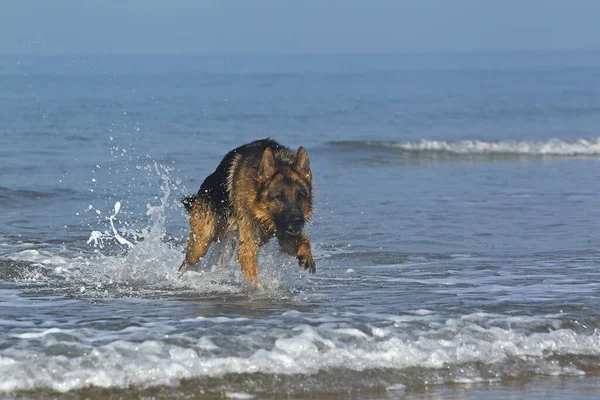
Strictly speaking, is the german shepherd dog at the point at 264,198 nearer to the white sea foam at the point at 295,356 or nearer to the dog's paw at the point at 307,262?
the dog's paw at the point at 307,262

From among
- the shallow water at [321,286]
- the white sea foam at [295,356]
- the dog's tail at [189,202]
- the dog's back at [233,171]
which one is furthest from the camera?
the dog's tail at [189,202]

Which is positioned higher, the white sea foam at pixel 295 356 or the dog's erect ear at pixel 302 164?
the dog's erect ear at pixel 302 164

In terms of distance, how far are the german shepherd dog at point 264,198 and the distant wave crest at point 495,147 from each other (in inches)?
702

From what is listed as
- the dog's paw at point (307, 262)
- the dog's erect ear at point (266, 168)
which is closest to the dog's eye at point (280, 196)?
the dog's erect ear at point (266, 168)

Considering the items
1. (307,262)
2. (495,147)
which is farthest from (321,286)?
(495,147)

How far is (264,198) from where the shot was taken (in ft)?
28.0

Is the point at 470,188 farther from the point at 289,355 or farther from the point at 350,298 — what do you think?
the point at 289,355

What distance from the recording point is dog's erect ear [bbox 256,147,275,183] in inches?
334

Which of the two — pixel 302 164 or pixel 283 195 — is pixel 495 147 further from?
pixel 283 195

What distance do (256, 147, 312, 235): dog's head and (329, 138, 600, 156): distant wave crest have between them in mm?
18137

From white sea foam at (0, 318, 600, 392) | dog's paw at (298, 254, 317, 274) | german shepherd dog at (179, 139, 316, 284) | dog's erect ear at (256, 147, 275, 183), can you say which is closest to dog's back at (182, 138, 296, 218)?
german shepherd dog at (179, 139, 316, 284)

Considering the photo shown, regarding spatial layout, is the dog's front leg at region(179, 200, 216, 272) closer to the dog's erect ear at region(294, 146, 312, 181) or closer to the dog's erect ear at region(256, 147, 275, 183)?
the dog's erect ear at region(256, 147, 275, 183)

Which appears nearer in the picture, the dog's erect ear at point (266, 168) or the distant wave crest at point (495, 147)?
the dog's erect ear at point (266, 168)

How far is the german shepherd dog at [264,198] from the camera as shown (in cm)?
848
